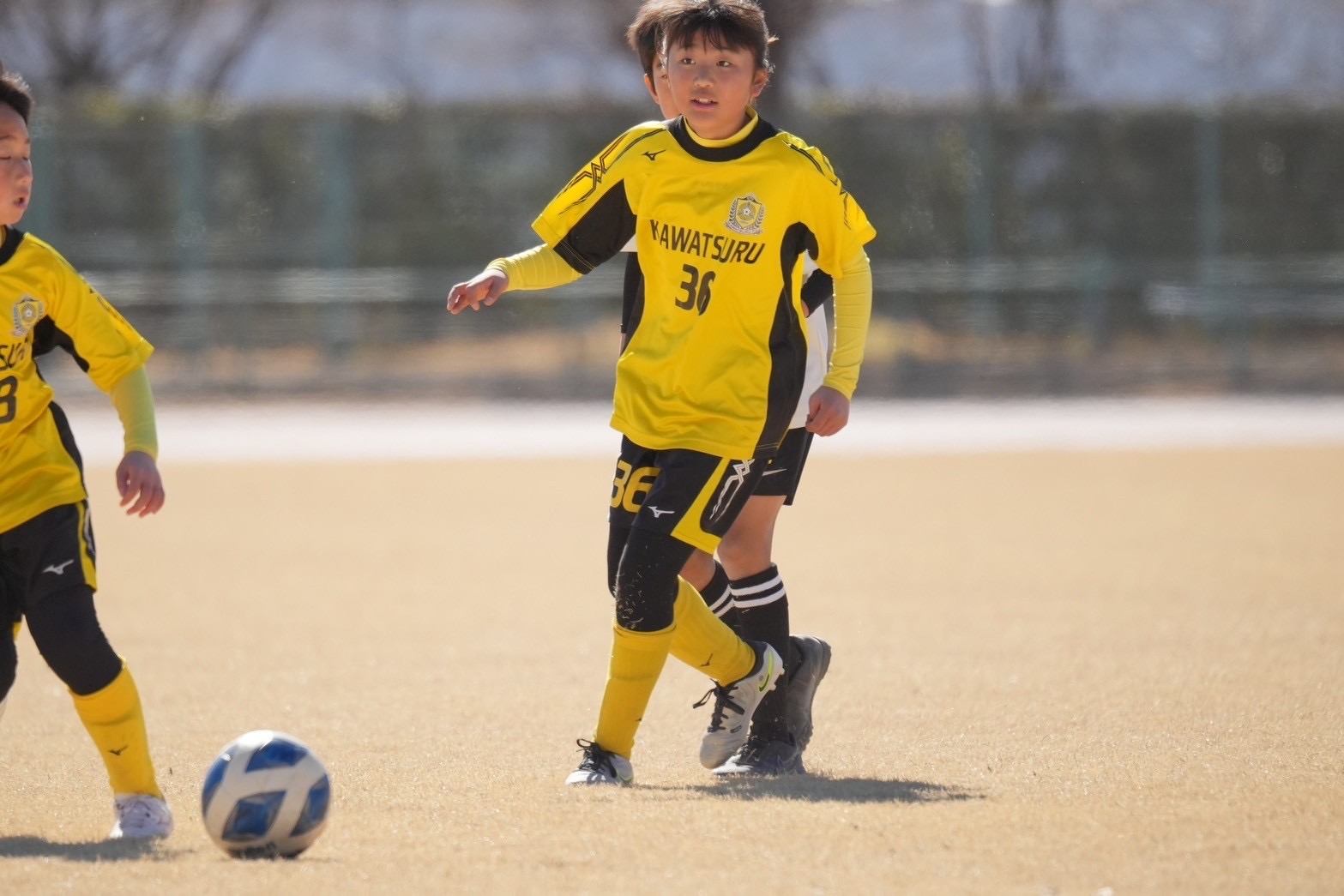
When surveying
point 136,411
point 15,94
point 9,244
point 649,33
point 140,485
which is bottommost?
point 140,485

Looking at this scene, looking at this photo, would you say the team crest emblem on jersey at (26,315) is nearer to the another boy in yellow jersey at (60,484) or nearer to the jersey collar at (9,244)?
the another boy in yellow jersey at (60,484)

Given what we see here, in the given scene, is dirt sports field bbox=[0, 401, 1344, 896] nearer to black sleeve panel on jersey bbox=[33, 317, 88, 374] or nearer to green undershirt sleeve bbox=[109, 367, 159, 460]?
green undershirt sleeve bbox=[109, 367, 159, 460]

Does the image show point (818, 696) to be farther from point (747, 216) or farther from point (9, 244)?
point (9, 244)

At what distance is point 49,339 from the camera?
4.25m

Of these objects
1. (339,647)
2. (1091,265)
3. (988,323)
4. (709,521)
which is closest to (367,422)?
(988,323)

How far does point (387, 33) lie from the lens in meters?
32.4

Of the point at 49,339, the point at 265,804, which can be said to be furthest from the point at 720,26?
the point at 265,804

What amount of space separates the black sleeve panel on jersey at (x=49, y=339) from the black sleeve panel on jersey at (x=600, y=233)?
1281mm

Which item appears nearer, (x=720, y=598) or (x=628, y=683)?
(x=628, y=683)

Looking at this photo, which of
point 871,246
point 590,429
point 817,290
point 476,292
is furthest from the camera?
point 871,246

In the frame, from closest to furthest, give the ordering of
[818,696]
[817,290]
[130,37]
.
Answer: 1. [817,290]
2. [818,696]
3. [130,37]

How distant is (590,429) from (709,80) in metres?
12.1

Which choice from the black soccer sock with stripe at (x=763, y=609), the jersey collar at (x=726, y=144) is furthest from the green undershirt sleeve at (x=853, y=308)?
the black soccer sock with stripe at (x=763, y=609)

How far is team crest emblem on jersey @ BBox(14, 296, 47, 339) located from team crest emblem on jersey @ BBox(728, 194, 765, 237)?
1.70 m
